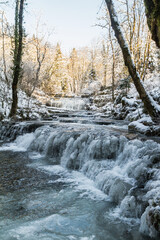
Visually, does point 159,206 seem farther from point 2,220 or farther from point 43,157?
point 43,157

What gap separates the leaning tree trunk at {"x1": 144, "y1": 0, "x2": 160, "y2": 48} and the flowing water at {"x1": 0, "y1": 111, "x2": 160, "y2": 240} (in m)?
2.59

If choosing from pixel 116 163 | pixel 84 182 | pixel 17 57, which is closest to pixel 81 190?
pixel 84 182

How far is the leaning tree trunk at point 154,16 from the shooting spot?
11.3 feet

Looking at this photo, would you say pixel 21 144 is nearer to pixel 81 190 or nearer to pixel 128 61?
pixel 81 190

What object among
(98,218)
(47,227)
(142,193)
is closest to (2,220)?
(47,227)

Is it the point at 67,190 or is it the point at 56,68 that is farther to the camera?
the point at 56,68

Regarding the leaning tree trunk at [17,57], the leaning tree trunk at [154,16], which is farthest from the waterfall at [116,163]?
the leaning tree trunk at [17,57]

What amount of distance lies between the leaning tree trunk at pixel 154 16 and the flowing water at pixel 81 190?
2.59 meters

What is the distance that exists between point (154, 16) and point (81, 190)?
3997mm

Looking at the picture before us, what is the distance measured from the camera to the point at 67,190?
419cm

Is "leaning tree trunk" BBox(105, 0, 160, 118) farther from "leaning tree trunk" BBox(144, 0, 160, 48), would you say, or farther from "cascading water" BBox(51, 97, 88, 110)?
"cascading water" BBox(51, 97, 88, 110)

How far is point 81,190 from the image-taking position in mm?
4254

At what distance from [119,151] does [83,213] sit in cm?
243

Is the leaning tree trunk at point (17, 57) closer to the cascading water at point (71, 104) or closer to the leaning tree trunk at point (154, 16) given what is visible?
the leaning tree trunk at point (154, 16)
